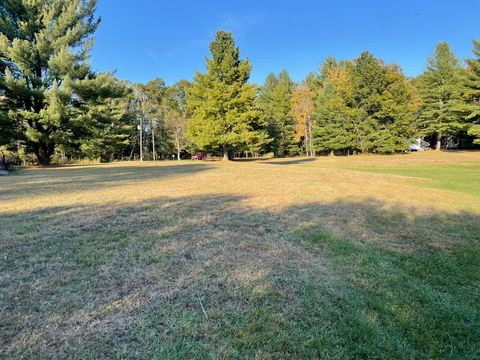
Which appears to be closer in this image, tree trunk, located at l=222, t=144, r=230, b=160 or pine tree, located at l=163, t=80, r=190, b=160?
tree trunk, located at l=222, t=144, r=230, b=160

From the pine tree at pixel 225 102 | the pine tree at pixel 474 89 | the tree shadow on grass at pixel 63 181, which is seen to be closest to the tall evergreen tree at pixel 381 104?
the pine tree at pixel 474 89

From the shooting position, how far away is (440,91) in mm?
38781

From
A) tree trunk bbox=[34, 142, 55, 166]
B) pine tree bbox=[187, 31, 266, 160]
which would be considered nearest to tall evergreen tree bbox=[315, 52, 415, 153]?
pine tree bbox=[187, 31, 266, 160]

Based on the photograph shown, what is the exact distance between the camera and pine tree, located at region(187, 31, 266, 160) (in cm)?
2720

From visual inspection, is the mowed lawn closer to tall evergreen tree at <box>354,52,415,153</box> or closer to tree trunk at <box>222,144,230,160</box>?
tree trunk at <box>222,144,230,160</box>

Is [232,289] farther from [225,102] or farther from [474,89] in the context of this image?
[474,89]

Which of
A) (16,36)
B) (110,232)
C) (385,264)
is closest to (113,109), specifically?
(16,36)

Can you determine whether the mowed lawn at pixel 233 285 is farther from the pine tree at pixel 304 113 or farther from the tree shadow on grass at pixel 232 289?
the pine tree at pixel 304 113

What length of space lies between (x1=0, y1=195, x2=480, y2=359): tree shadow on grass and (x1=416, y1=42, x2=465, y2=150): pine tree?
39.7 m

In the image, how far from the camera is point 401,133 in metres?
35.4

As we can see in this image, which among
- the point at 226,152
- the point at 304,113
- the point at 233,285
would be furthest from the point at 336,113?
the point at 233,285

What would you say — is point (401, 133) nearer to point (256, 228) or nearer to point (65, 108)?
point (65, 108)

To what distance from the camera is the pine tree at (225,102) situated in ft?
89.2

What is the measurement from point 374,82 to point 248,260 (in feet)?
117
